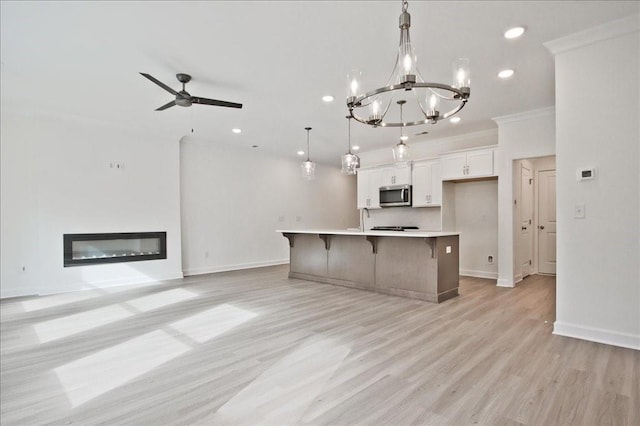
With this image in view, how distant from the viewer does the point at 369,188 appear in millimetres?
7848

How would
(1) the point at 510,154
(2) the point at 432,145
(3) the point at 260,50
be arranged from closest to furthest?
(3) the point at 260,50 → (1) the point at 510,154 → (2) the point at 432,145

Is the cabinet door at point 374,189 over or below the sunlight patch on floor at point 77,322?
over

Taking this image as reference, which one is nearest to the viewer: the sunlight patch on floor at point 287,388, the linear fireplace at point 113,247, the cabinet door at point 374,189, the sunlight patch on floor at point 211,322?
the sunlight patch on floor at point 287,388

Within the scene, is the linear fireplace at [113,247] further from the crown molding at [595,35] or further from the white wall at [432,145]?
the crown molding at [595,35]

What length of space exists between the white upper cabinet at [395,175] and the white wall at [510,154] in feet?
6.15

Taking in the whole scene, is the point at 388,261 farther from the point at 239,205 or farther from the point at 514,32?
the point at 239,205

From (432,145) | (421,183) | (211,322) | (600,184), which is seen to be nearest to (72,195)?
(211,322)

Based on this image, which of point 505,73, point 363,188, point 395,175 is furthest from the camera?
point 363,188

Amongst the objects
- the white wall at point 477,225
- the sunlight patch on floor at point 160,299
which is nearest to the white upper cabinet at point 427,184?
the white wall at point 477,225

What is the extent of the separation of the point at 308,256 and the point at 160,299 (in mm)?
2520

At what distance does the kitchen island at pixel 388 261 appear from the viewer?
14.6ft

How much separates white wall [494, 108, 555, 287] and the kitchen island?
46.2 inches

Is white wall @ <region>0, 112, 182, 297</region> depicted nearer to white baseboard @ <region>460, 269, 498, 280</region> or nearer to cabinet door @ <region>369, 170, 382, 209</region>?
cabinet door @ <region>369, 170, 382, 209</region>

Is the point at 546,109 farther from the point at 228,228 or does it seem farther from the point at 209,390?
the point at 228,228
